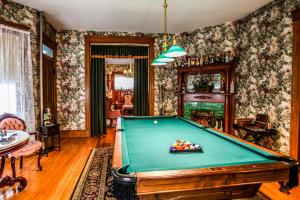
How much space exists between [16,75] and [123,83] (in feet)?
25.3

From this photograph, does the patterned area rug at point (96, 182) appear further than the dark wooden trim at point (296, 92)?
No

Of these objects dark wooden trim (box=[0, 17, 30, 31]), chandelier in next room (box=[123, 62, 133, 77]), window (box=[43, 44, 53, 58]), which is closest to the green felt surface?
dark wooden trim (box=[0, 17, 30, 31])

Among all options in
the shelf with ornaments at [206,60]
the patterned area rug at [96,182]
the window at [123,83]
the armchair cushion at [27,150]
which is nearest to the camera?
the patterned area rug at [96,182]

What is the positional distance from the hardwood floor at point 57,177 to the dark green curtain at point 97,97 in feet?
4.04

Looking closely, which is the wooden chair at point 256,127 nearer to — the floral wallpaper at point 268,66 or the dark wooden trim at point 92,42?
the floral wallpaper at point 268,66

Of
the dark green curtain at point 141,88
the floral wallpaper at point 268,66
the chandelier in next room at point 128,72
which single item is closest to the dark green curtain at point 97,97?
the dark green curtain at point 141,88

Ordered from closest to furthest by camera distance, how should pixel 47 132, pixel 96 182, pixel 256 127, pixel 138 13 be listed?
1. pixel 96 182
2. pixel 47 132
3. pixel 256 127
4. pixel 138 13

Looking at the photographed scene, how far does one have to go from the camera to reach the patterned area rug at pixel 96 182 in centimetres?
262

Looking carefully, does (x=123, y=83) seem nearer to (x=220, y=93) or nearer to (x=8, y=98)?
(x=220, y=93)

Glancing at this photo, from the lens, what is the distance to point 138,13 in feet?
15.5

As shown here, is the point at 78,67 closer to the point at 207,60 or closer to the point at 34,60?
the point at 34,60

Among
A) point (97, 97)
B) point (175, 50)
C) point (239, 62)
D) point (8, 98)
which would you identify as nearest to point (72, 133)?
point (97, 97)

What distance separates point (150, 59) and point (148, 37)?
2.08 feet

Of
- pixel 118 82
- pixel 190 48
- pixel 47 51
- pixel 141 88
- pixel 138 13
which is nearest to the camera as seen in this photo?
pixel 138 13
